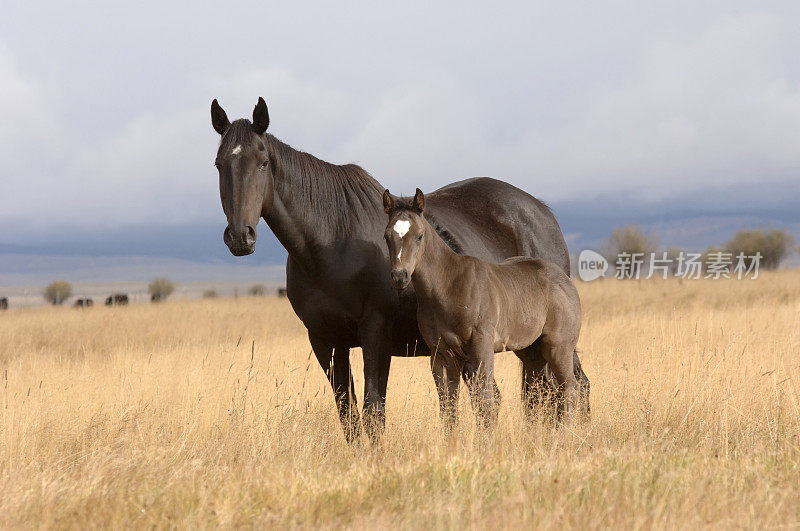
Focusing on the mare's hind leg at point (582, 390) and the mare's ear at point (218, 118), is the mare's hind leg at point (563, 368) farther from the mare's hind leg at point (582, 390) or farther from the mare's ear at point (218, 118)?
the mare's ear at point (218, 118)

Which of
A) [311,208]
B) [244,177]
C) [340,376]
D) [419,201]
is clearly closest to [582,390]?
[340,376]

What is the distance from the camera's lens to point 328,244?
20.7 ft

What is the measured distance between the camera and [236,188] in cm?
560

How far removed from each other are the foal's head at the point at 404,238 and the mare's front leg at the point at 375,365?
2.37 feet

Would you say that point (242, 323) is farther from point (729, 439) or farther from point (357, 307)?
point (729, 439)

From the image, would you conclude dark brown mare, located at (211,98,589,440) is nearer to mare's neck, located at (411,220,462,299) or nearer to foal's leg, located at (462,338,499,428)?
mare's neck, located at (411,220,462,299)

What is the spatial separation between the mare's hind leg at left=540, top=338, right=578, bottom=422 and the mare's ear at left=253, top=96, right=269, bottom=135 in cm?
302

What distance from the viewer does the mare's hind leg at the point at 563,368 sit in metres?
6.79

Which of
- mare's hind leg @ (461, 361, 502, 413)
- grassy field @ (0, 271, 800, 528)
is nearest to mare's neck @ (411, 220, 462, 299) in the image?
mare's hind leg @ (461, 361, 502, 413)

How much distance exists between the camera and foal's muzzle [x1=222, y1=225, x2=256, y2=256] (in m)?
5.57

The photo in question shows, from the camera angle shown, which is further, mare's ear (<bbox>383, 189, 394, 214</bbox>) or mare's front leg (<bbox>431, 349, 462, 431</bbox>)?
mare's front leg (<bbox>431, 349, 462, 431</bbox>)

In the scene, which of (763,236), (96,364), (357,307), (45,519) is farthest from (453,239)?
(763,236)

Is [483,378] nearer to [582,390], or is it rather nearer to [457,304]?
[457,304]

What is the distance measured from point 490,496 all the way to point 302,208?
2.83 metres
